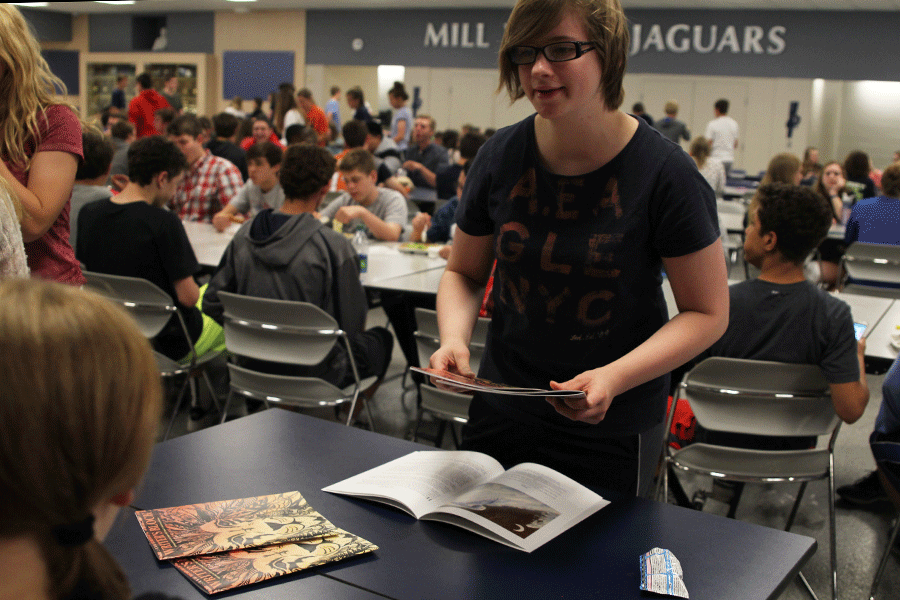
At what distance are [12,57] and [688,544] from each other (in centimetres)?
173

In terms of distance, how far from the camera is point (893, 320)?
314 cm

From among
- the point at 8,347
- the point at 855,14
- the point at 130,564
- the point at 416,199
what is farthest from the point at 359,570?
the point at 855,14

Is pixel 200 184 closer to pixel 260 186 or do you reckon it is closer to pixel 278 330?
pixel 260 186

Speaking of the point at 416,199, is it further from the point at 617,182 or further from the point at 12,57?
the point at 617,182

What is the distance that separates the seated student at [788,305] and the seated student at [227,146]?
481 centimetres

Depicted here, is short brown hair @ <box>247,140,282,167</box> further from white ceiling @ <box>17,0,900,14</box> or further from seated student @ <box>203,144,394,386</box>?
white ceiling @ <box>17,0,900,14</box>

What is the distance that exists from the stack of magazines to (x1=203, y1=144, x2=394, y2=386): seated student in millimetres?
1704

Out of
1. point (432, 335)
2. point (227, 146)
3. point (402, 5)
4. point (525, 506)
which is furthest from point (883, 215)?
point (402, 5)

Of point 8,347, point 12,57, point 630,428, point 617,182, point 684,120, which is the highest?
point 684,120

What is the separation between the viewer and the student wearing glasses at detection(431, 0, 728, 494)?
1308mm

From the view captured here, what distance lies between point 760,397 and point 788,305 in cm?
31

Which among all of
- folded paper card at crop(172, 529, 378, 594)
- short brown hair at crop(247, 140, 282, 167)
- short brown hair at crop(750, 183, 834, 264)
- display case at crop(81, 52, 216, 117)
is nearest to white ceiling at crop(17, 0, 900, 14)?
display case at crop(81, 52, 216, 117)

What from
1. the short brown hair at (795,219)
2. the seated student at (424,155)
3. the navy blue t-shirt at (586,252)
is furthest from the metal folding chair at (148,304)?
the seated student at (424,155)

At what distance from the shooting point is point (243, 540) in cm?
118
